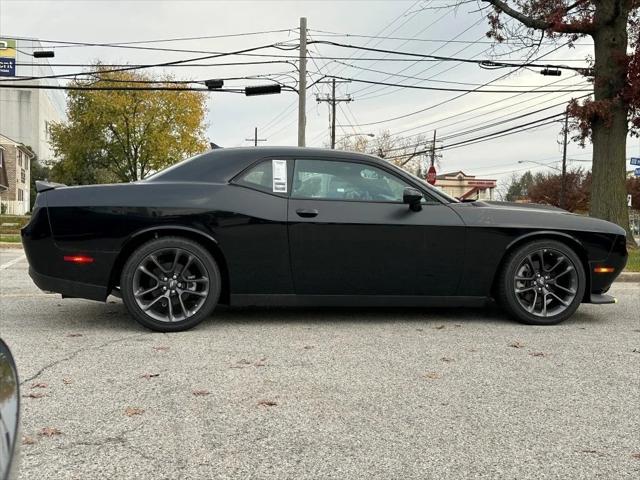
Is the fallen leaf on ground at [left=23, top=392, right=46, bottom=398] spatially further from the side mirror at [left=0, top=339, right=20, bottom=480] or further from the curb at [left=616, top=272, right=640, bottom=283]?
the curb at [left=616, top=272, right=640, bottom=283]

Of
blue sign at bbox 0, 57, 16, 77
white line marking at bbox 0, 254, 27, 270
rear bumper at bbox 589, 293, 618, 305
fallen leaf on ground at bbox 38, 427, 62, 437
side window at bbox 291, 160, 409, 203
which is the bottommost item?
white line marking at bbox 0, 254, 27, 270

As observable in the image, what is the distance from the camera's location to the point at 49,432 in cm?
280

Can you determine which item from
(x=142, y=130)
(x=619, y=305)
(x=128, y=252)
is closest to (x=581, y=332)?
(x=619, y=305)

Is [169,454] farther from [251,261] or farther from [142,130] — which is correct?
[142,130]

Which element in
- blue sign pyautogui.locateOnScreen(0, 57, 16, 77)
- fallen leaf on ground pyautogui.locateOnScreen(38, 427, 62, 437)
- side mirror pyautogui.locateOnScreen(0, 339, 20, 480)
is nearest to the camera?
side mirror pyautogui.locateOnScreen(0, 339, 20, 480)

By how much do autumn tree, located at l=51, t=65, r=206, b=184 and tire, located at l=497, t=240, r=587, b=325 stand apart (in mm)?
42376

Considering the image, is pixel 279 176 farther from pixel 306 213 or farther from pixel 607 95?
pixel 607 95

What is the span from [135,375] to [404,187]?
2667 mm

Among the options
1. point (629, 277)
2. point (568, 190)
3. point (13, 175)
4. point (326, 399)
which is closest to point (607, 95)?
point (629, 277)

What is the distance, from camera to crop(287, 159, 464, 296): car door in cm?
494

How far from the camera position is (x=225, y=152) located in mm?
5172

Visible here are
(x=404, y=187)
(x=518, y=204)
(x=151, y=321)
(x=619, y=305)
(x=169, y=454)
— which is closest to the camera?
(x=169, y=454)

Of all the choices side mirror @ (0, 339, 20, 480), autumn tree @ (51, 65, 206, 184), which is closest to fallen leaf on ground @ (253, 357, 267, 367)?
side mirror @ (0, 339, 20, 480)

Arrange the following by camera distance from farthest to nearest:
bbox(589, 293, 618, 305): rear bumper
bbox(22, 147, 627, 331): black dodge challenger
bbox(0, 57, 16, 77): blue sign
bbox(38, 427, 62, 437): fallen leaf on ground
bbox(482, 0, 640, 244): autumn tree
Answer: bbox(0, 57, 16, 77): blue sign → bbox(482, 0, 640, 244): autumn tree → bbox(589, 293, 618, 305): rear bumper → bbox(22, 147, 627, 331): black dodge challenger → bbox(38, 427, 62, 437): fallen leaf on ground
